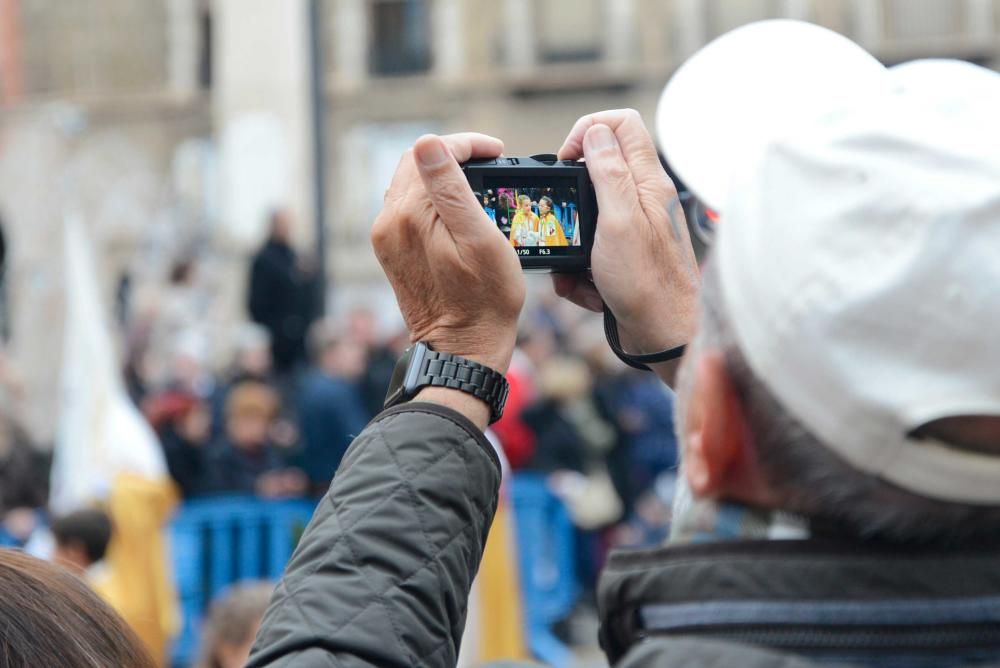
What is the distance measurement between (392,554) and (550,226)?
20.8 inches

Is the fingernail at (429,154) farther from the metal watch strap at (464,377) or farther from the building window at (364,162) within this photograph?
the building window at (364,162)

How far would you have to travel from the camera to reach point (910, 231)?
1081mm

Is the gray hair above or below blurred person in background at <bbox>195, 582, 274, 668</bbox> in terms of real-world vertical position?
above

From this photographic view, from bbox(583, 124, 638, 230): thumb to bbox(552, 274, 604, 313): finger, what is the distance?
0.13m

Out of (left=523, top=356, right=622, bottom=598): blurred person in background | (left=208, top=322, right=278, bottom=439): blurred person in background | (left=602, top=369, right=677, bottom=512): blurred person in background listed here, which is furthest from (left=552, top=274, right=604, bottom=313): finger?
(left=602, top=369, right=677, bottom=512): blurred person in background

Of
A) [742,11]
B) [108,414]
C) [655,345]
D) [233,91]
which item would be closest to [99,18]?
[233,91]

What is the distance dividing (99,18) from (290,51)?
525 cm

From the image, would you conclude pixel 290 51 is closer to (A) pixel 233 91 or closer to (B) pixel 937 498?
(A) pixel 233 91

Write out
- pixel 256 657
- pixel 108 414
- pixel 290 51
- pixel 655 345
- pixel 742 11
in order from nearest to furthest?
pixel 256 657 → pixel 655 345 → pixel 108 414 → pixel 290 51 → pixel 742 11

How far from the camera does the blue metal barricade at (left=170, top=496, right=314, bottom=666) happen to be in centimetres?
748

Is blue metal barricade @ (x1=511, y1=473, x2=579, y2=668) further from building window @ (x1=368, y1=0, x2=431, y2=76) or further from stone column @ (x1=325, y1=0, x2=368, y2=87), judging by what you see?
building window @ (x1=368, y1=0, x2=431, y2=76)

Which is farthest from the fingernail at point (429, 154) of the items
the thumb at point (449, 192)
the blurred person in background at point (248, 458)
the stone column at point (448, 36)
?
the stone column at point (448, 36)

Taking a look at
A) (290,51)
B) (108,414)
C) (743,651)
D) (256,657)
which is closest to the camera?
(743,651)

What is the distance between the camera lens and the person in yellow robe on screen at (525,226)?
1711mm
